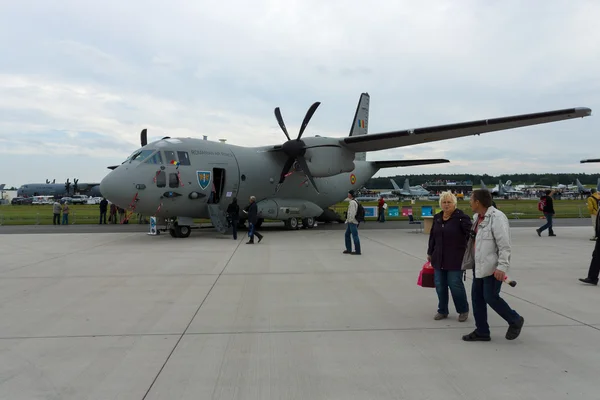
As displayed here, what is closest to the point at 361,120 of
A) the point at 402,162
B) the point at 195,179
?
the point at 402,162

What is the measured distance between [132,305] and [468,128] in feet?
47.8

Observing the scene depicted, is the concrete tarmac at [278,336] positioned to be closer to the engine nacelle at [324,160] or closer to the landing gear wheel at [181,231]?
the landing gear wheel at [181,231]

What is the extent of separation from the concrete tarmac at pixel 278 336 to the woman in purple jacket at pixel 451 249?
1.23ft

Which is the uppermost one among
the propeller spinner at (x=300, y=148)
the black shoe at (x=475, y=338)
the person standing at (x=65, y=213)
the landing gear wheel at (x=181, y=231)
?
the propeller spinner at (x=300, y=148)

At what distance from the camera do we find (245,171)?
61.3 feet

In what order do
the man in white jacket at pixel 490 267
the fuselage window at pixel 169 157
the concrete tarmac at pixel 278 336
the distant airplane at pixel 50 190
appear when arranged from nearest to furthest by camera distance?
the concrete tarmac at pixel 278 336 < the man in white jacket at pixel 490 267 < the fuselage window at pixel 169 157 < the distant airplane at pixel 50 190

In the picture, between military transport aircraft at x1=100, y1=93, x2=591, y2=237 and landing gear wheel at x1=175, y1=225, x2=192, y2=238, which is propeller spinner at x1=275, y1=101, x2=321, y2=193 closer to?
military transport aircraft at x1=100, y1=93, x2=591, y2=237

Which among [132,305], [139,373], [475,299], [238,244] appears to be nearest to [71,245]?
[238,244]

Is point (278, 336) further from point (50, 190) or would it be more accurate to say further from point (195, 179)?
point (50, 190)

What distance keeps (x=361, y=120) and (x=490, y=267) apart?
2155 centimetres

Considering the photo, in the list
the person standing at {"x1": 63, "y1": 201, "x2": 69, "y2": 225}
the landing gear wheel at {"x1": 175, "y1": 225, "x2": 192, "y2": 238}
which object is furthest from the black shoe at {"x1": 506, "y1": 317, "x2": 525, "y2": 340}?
the person standing at {"x1": 63, "y1": 201, "x2": 69, "y2": 225}

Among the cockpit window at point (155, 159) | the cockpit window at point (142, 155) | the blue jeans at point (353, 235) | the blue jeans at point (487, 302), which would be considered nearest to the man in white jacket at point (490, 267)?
the blue jeans at point (487, 302)

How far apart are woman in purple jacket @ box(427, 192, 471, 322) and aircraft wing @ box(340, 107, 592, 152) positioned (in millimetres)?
12278

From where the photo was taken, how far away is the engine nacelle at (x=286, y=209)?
19078 millimetres
